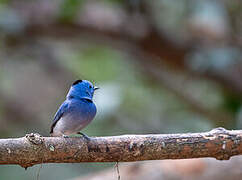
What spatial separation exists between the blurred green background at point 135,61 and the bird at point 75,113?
2.42 m

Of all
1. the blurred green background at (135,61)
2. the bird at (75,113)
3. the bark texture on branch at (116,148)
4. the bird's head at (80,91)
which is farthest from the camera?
the blurred green background at (135,61)

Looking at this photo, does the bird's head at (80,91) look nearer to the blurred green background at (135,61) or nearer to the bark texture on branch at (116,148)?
the bark texture on branch at (116,148)

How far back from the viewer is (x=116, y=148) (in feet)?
9.89

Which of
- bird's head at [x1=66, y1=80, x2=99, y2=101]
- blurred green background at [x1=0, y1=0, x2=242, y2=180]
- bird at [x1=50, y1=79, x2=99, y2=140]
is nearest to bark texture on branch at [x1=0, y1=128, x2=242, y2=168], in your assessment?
bird at [x1=50, y1=79, x2=99, y2=140]

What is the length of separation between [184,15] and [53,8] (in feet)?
5.65

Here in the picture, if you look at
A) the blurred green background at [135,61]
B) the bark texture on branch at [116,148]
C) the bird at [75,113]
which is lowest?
the bark texture on branch at [116,148]

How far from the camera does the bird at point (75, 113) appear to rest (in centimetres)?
320

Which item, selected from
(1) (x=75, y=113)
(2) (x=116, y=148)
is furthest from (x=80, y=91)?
(2) (x=116, y=148)

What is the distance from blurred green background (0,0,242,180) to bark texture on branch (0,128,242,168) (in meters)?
2.80

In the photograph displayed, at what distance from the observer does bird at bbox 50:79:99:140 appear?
320 cm

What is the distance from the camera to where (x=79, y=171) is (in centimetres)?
760

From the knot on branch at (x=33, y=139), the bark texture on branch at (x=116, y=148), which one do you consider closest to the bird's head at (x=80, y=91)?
the bark texture on branch at (x=116, y=148)

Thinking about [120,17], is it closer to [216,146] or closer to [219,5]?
[219,5]

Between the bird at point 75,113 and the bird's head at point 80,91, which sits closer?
the bird at point 75,113
